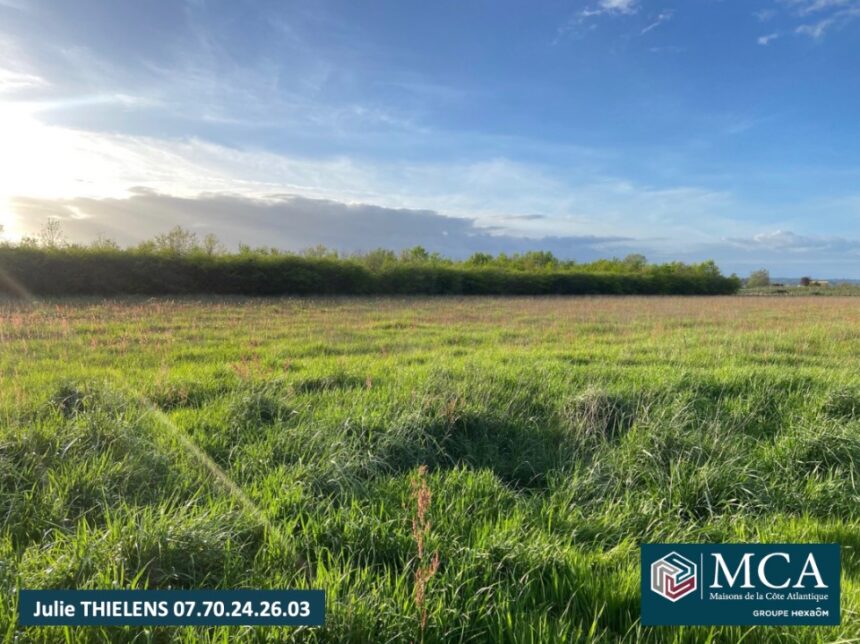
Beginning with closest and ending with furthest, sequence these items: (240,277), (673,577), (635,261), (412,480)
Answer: (673,577) → (412,480) → (240,277) → (635,261)

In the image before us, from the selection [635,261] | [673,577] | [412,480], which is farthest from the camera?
[635,261]

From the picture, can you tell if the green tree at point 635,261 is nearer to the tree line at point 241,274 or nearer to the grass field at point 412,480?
the tree line at point 241,274

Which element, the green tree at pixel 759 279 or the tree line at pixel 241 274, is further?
the green tree at pixel 759 279

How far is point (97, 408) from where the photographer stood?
4.83m

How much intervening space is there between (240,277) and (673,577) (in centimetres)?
3509

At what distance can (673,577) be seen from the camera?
274cm

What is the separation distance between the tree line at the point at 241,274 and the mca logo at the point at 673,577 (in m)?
33.9

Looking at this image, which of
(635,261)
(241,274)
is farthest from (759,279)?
(241,274)

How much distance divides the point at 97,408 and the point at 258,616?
363 centimetres

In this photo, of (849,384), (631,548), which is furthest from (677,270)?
(631,548)

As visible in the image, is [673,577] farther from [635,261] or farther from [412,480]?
[635,261]

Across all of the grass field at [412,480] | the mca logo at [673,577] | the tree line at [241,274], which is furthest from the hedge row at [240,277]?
the mca logo at [673,577]

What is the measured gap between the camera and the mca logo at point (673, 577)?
105 inches

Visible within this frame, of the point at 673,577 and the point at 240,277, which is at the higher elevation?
the point at 240,277
